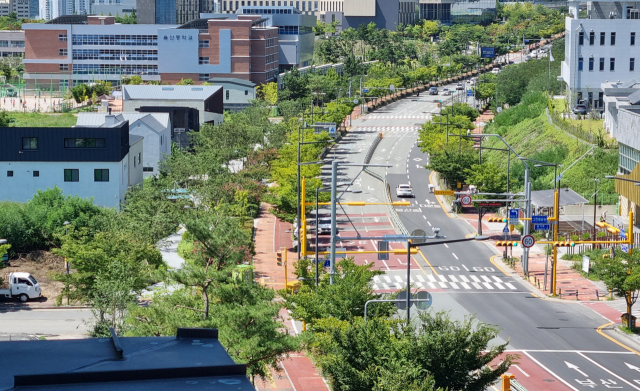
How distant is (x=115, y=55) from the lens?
607 ft

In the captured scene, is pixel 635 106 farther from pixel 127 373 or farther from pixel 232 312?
pixel 127 373

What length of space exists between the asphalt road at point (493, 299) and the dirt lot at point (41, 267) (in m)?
19.2

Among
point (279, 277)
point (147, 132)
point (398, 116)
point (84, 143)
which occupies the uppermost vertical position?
point (84, 143)

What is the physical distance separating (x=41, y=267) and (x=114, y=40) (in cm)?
12741

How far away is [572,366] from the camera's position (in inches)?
1770

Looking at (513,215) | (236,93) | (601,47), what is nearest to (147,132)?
(513,215)

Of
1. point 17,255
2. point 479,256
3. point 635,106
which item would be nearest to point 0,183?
point 17,255

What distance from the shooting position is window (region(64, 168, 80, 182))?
252ft

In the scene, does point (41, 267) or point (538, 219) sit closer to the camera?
point (538, 219)

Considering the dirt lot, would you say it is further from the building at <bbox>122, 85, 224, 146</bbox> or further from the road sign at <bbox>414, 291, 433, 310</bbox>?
the building at <bbox>122, 85, 224, 146</bbox>

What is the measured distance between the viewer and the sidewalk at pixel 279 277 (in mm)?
41812

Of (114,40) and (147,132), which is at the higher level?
(114,40)

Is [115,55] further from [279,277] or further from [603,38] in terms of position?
[279,277]

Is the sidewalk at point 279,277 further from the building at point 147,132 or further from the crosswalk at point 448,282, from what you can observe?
the building at point 147,132
